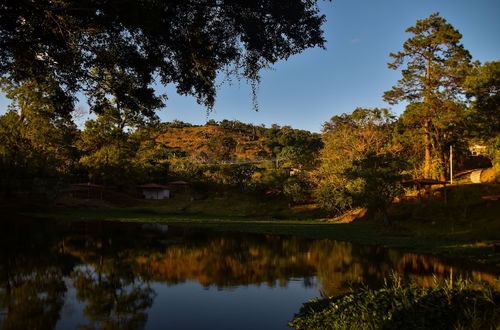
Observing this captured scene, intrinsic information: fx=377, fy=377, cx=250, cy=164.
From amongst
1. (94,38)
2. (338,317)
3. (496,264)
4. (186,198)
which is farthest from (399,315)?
(186,198)

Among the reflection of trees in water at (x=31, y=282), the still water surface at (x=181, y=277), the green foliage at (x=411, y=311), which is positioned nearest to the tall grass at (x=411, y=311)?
the green foliage at (x=411, y=311)

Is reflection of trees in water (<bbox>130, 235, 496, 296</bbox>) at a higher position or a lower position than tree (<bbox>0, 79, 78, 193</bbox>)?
lower

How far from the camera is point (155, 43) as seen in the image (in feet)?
36.1

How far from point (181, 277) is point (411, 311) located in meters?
10.7

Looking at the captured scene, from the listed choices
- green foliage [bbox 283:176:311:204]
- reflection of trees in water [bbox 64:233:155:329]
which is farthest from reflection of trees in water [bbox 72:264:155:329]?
green foliage [bbox 283:176:311:204]

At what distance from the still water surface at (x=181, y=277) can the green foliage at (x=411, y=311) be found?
2011 mm

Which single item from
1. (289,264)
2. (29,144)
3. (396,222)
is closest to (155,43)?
(289,264)

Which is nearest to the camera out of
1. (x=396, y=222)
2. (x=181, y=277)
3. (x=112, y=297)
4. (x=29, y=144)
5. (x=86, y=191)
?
(x=112, y=297)

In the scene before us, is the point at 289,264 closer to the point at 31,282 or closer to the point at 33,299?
the point at 33,299

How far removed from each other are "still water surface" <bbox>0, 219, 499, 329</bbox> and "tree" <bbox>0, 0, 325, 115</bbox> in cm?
667

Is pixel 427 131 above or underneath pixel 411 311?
above

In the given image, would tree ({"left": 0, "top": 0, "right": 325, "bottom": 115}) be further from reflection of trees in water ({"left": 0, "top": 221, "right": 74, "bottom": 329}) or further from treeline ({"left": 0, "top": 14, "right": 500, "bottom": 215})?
treeline ({"left": 0, "top": 14, "right": 500, "bottom": 215})

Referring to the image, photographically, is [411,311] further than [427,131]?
No

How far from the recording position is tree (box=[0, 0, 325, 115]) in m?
9.54
